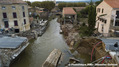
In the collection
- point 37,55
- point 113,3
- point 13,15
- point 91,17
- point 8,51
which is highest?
point 113,3

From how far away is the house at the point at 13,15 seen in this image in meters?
26.1

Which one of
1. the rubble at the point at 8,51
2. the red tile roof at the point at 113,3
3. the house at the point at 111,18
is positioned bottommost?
the rubble at the point at 8,51

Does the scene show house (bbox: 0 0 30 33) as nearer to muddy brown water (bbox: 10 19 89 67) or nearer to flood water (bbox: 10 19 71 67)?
flood water (bbox: 10 19 71 67)

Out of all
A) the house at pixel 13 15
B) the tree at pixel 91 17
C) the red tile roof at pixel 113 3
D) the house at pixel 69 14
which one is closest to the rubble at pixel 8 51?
the house at pixel 13 15

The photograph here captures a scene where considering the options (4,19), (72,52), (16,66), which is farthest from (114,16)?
(4,19)

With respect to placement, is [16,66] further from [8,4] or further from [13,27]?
[8,4]

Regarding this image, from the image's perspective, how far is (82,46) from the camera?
67.9 feet

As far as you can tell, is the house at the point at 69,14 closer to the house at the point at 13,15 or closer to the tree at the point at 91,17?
the house at the point at 13,15

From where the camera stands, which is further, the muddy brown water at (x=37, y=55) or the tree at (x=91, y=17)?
the tree at (x=91, y=17)

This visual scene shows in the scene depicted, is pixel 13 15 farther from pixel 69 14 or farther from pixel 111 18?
pixel 111 18

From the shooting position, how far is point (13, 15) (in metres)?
27.2

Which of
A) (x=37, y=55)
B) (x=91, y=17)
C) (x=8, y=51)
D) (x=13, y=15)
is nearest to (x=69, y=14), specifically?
(x=91, y=17)

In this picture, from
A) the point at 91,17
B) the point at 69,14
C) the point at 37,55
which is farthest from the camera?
the point at 69,14

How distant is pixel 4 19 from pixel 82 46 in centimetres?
2069
